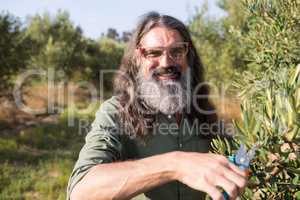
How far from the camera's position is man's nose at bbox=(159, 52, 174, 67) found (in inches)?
89.4

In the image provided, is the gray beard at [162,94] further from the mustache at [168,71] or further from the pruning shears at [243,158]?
the pruning shears at [243,158]

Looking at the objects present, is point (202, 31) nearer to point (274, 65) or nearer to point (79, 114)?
point (79, 114)

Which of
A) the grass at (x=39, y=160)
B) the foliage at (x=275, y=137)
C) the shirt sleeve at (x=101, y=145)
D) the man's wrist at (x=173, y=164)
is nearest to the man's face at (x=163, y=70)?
the shirt sleeve at (x=101, y=145)

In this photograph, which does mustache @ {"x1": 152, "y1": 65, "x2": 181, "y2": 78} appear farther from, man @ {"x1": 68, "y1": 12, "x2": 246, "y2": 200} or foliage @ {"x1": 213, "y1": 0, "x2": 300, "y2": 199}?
foliage @ {"x1": 213, "y1": 0, "x2": 300, "y2": 199}

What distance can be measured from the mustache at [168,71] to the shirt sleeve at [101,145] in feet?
1.18

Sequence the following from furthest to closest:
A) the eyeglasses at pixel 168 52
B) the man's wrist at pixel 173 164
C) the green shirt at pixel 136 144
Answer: the eyeglasses at pixel 168 52
the green shirt at pixel 136 144
the man's wrist at pixel 173 164

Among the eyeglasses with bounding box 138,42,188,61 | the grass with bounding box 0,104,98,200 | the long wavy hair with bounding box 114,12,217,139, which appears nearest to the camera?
the long wavy hair with bounding box 114,12,217,139

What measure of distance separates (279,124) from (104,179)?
543mm

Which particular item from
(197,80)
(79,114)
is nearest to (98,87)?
(79,114)

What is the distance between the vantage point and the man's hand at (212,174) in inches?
40.0

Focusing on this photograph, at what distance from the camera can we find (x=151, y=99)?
242cm

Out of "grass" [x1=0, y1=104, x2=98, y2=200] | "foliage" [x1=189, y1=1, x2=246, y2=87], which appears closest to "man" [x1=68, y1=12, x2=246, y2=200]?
"grass" [x1=0, y1=104, x2=98, y2=200]

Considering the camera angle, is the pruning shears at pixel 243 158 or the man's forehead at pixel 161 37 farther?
the man's forehead at pixel 161 37

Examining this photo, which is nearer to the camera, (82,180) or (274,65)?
(82,180)
